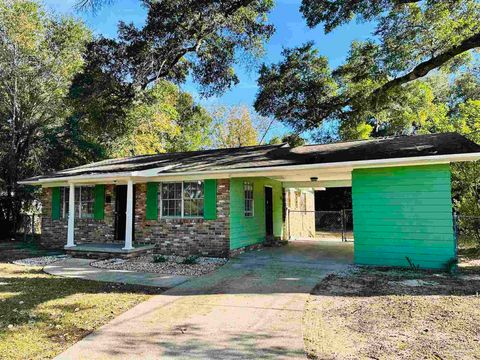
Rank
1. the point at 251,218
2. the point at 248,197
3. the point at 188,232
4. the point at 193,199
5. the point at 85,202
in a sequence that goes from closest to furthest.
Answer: the point at 188,232 → the point at 193,199 → the point at 248,197 → the point at 251,218 → the point at 85,202

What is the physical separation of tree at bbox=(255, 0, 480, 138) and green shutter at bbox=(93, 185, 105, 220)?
6.86m

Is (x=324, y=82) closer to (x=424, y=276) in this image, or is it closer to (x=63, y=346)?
(x=424, y=276)

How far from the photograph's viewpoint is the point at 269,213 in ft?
47.2

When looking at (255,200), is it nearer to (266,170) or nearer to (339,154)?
(266,170)

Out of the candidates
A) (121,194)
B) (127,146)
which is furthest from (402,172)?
(127,146)

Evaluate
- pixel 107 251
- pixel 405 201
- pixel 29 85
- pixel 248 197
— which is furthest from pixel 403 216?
pixel 29 85

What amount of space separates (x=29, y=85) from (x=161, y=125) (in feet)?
24.4

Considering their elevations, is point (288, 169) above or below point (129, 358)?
above

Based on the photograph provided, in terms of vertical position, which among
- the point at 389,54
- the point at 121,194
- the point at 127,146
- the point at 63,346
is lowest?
the point at 63,346

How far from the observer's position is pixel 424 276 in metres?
7.67

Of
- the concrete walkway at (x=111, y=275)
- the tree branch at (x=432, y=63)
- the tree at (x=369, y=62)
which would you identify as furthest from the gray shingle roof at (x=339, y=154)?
the concrete walkway at (x=111, y=275)

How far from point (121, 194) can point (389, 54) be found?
410 inches

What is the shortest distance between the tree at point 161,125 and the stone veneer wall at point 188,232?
521cm

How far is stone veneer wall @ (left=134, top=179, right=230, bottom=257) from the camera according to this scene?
10.8 m
